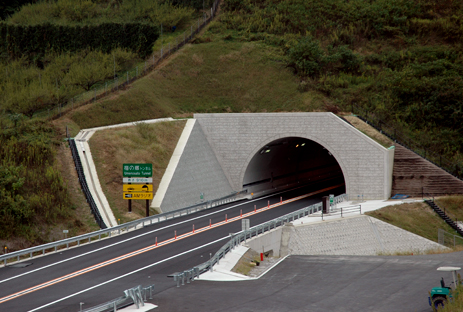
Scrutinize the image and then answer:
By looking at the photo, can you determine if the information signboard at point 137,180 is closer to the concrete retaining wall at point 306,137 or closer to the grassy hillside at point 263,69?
the grassy hillside at point 263,69

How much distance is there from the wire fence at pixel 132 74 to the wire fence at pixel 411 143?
966 inches

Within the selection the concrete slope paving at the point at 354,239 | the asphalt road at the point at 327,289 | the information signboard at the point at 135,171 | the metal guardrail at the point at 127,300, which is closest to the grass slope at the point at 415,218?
the concrete slope paving at the point at 354,239

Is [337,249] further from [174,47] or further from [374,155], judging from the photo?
[174,47]

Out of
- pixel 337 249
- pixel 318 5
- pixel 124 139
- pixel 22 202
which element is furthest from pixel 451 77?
pixel 22 202

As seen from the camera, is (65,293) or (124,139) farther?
(124,139)

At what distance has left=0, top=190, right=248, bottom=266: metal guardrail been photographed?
29133 millimetres

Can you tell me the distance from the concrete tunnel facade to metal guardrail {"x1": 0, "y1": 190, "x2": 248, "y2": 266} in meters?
1.38

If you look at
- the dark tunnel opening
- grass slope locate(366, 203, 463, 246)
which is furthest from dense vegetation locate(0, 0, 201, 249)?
grass slope locate(366, 203, 463, 246)

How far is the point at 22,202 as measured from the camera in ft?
113

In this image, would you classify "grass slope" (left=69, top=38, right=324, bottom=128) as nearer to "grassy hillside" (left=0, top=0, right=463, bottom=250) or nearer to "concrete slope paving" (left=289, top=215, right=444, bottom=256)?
"grassy hillside" (left=0, top=0, right=463, bottom=250)

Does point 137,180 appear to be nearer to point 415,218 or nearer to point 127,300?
point 127,300

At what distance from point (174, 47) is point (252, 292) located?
50.2m

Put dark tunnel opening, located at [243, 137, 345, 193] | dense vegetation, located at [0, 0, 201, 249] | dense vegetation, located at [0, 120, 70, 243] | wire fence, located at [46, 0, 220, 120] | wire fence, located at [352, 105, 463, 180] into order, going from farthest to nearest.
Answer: dark tunnel opening, located at [243, 137, 345, 193]
wire fence, located at [352, 105, 463, 180]
wire fence, located at [46, 0, 220, 120]
dense vegetation, located at [0, 0, 201, 249]
dense vegetation, located at [0, 120, 70, 243]

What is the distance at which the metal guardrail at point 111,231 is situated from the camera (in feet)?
95.6
